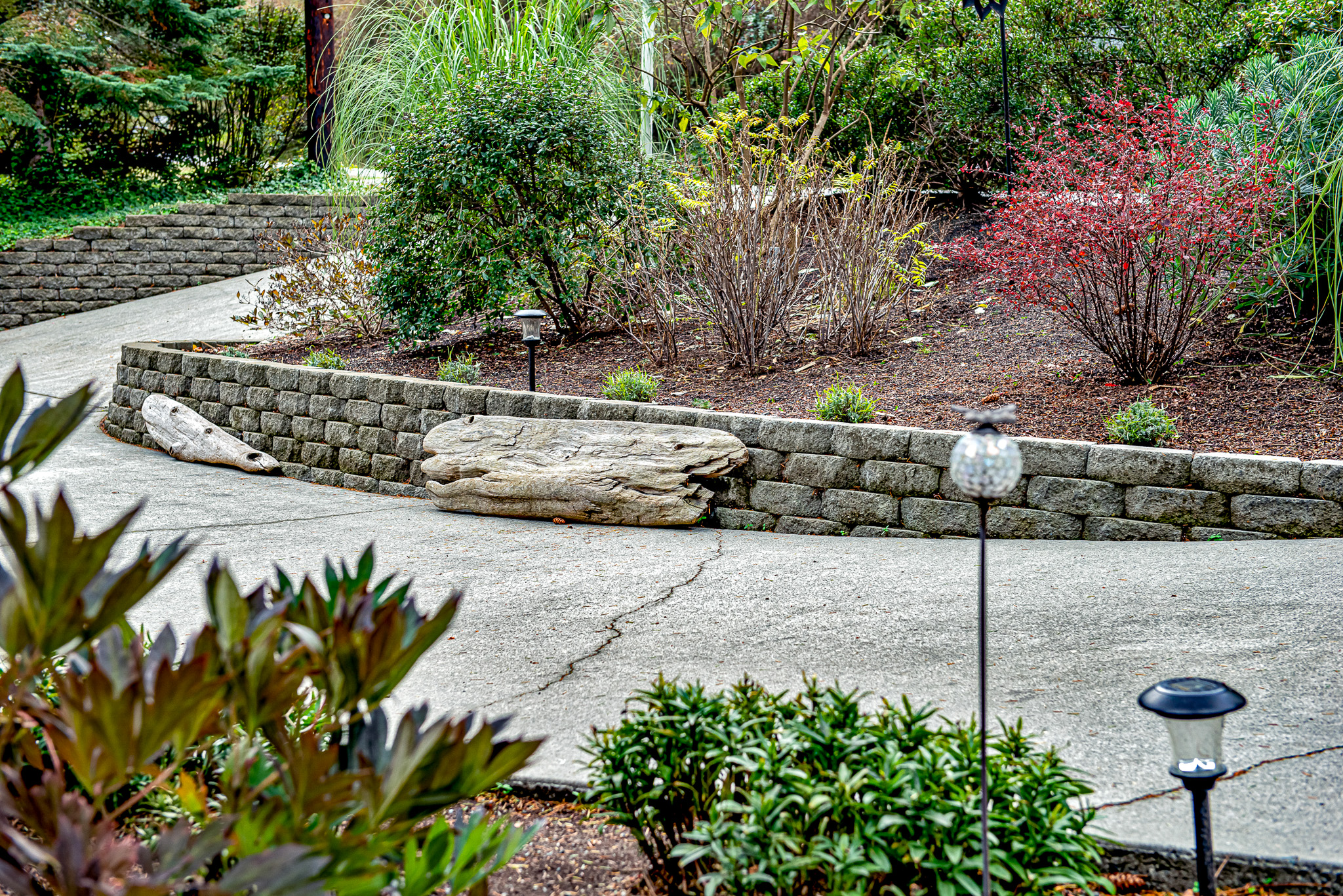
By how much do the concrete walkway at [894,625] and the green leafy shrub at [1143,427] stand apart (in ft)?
1.83

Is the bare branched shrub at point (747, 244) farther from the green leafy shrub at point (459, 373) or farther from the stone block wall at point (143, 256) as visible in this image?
the stone block wall at point (143, 256)

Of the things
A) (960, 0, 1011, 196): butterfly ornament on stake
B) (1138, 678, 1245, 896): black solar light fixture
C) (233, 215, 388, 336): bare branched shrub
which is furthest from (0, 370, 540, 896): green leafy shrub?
(233, 215, 388, 336): bare branched shrub

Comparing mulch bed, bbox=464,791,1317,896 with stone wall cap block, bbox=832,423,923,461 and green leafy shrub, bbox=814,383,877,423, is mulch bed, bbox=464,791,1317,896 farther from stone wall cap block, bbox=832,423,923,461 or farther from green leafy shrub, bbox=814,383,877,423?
green leafy shrub, bbox=814,383,877,423

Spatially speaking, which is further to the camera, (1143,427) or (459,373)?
(459,373)

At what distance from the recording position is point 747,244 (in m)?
6.84

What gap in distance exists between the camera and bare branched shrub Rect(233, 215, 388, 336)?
361 inches

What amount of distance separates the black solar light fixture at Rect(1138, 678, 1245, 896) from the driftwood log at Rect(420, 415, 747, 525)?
13.2 feet

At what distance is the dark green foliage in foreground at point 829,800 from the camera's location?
178 centimetres

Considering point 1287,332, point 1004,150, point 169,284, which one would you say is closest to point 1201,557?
point 1287,332

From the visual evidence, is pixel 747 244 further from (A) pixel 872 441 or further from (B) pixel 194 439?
(B) pixel 194 439

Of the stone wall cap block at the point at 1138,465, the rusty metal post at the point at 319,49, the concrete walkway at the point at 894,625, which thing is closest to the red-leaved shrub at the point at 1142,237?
the stone wall cap block at the point at 1138,465

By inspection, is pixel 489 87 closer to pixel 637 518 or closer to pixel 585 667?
pixel 637 518

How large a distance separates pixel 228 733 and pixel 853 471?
176 inches

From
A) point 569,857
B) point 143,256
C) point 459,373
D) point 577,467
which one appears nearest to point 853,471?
point 577,467
